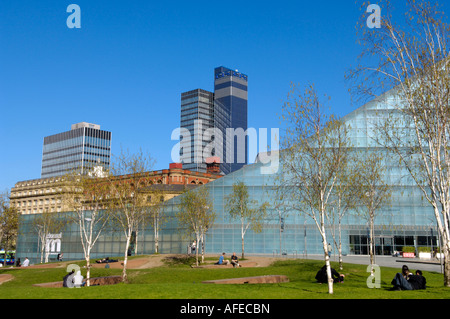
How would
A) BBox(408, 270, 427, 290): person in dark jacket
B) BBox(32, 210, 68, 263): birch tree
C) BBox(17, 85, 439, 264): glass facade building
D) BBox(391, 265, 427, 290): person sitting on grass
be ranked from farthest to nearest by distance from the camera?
BBox(32, 210, 68, 263): birch tree → BBox(17, 85, 439, 264): glass facade building → BBox(408, 270, 427, 290): person in dark jacket → BBox(391, 265, 427, 290): person sitting on grass

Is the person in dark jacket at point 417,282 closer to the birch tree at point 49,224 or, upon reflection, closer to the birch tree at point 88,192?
the birch tree at point 88,192

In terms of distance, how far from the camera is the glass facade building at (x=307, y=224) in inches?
2857

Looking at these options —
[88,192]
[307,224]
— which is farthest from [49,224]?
[307,224]

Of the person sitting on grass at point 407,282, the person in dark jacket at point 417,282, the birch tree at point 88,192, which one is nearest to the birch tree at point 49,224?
the birch tree at point 88,192

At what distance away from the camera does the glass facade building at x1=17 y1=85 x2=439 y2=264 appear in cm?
7256
